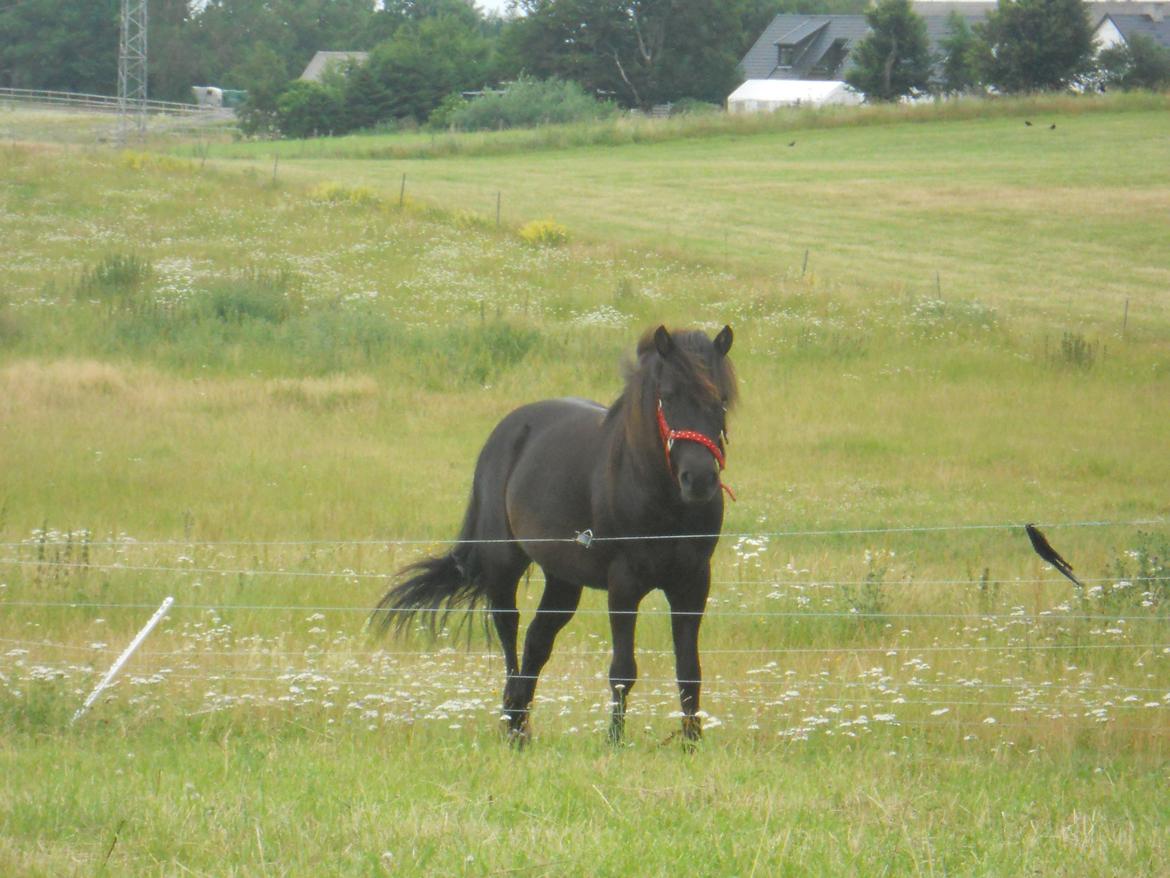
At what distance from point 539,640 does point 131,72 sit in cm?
8561

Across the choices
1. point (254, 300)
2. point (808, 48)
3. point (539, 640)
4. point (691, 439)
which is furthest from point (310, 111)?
point (691, 439)

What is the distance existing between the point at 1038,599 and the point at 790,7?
100490 millimetres

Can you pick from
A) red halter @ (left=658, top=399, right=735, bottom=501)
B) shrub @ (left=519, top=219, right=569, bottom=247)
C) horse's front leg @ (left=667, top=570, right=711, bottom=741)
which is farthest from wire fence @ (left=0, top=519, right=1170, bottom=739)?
shrub @ (left=519, top=219, right=569, bottom=247)

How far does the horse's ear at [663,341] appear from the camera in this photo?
642 cm

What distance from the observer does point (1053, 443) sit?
58.5 feet

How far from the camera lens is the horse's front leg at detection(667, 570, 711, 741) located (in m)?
6.61

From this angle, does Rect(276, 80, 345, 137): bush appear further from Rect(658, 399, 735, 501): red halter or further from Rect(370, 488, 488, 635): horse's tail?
Rect(658, 399, 735, 501): red halter

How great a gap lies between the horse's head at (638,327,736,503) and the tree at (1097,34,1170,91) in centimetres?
6277

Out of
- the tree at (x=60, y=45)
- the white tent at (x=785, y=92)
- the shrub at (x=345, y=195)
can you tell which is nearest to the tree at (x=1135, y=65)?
the white tent at (x=785, y=92)

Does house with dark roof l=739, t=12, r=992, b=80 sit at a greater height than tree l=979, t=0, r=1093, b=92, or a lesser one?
greater

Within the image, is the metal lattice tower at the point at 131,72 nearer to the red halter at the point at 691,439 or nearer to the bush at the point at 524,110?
the bush at the point at 524,110

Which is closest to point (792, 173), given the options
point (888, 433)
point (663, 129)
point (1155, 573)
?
point (663, 129)

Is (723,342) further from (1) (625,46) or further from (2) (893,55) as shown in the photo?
(1) (625,46)

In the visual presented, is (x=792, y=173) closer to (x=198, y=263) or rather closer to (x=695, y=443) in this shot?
(x=198, y=263)
